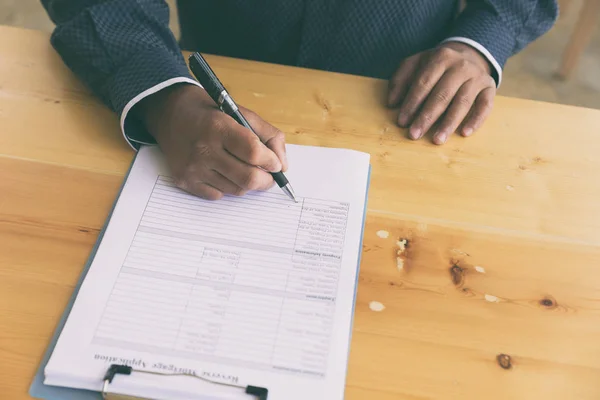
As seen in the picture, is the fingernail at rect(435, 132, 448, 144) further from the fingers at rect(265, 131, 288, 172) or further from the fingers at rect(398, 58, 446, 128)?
the fingers at rect(265, 131, 288, 172)

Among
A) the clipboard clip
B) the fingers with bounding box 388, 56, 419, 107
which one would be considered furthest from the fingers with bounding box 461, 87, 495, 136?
the clipboard clip

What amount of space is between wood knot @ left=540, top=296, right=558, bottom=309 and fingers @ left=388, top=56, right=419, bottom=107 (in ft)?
1.14

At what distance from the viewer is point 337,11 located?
89 centimetres

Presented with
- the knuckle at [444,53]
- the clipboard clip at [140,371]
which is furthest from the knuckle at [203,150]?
the knuckle at [444,53]

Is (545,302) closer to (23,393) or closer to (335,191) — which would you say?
(335,191)

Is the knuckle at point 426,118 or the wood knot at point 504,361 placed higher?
the knuckle at point 426,118

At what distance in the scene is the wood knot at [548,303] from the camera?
1.89 feet

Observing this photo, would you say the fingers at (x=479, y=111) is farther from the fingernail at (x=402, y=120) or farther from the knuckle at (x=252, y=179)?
the knuckle at (x=252, y=179)

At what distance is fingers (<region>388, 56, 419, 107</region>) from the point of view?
779 millimetres

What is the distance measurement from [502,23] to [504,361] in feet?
1.93

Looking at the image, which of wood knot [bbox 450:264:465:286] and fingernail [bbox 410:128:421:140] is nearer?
wood knot [bbox 450:264:465:286]

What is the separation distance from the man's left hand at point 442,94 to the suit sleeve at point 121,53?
31 cm

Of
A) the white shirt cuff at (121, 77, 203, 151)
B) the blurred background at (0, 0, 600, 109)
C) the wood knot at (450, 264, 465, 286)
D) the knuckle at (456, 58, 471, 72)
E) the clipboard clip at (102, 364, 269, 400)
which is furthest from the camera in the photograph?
the blurred background at (0, 0, 600, 109)

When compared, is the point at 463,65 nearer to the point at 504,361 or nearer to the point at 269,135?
the point at 269,135
